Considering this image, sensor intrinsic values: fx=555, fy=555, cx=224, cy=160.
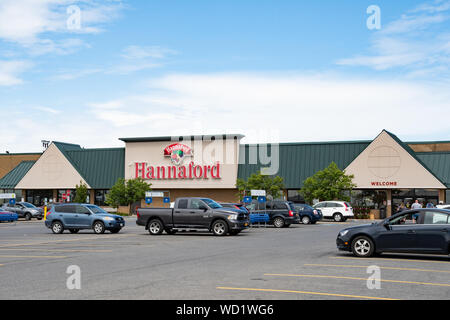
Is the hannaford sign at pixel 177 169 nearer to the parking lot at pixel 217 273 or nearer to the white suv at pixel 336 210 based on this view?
the white suv at pixel 336 210

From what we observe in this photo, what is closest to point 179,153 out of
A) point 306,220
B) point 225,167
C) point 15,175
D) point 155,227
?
point 225,167

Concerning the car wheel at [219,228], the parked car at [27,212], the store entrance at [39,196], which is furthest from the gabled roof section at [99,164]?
the car wheel at [219,228]

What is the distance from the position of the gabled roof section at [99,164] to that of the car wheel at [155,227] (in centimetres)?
3809

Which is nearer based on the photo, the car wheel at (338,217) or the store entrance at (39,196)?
the car wheel at (338,217)

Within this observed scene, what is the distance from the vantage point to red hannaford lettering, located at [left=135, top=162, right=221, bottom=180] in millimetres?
61375

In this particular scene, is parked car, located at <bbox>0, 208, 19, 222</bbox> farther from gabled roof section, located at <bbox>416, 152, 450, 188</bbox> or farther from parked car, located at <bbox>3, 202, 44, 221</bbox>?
gabled roof section, located at <bbox>416, 152, 450, 188</bbox>

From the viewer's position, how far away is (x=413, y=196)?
53.4m

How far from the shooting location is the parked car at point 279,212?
35094 millimetres

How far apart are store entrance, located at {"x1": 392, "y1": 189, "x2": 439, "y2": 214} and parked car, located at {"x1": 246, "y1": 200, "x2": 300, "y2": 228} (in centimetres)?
2135

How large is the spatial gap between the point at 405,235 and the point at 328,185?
3633cm

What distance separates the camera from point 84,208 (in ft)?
96.1

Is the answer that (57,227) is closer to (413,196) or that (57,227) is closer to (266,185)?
(266,185)

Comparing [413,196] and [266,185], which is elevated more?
[266,185]

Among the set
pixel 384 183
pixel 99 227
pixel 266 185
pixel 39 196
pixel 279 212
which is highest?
pixel 384 183
